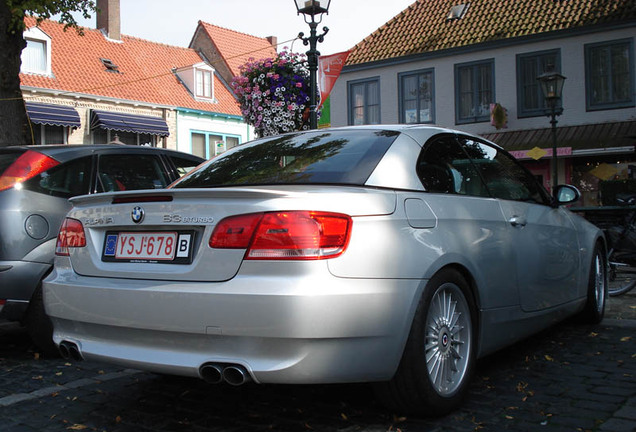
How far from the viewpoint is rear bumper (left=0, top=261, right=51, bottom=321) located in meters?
4.77

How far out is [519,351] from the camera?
4.92 meters

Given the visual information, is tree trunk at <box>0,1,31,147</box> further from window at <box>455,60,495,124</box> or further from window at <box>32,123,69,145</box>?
window at <box>32,123,69,145</box>

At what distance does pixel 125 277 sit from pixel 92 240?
372 millimetres

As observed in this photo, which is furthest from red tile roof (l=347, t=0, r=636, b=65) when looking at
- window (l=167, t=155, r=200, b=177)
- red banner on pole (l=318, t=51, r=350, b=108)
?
window (l=167, t=155, r=200, b=177)

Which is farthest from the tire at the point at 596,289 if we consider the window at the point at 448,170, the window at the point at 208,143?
the window at the point at 208,143

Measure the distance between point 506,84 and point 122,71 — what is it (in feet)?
60.7

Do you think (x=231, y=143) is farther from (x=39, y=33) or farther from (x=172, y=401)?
(x=172, y=401)

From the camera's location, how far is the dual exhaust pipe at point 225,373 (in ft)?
9.42

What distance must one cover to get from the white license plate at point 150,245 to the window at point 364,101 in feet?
67.2

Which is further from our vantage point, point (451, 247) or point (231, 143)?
point (231, 143)

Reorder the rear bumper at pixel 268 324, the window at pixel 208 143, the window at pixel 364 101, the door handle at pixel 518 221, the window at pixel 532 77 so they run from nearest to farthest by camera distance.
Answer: the rear bumper at pixel 268 324 < the door handle at pixel 518 221 < the window at pixel 532 77 < the window at pixel 364 101 < the window at pixel 208 143

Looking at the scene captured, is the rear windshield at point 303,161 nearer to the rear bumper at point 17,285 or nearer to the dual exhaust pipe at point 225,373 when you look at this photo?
the dual exhaust pipe at point 225,373

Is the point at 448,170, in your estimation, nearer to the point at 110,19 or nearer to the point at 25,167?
the point at 25,167

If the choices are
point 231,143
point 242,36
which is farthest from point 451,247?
point 242,36
